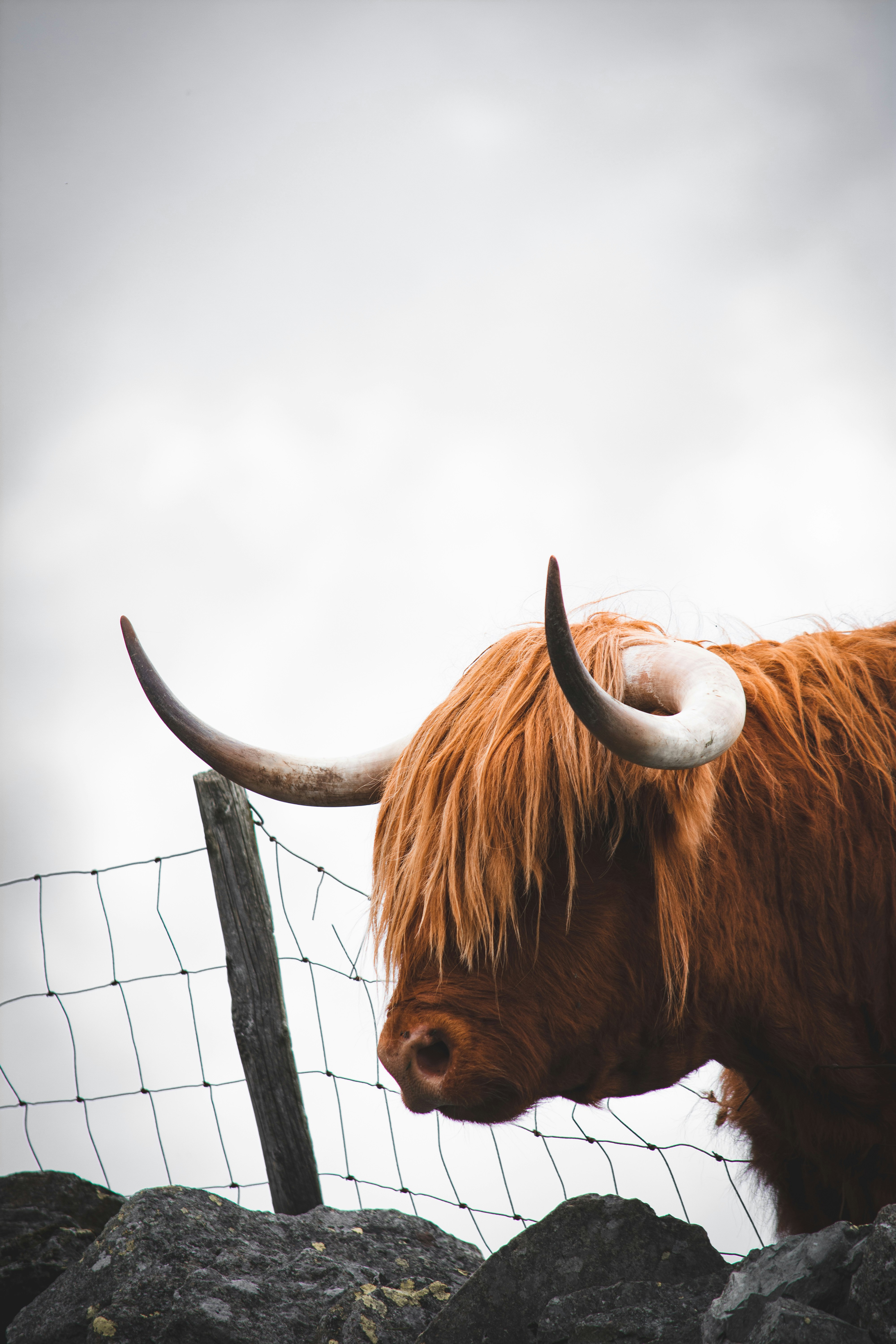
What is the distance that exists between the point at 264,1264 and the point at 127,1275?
274 mm

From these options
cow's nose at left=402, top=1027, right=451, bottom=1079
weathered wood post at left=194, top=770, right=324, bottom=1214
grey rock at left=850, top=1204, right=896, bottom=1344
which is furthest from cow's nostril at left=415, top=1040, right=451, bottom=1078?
weathered wood post at left=194, top=770, right=324, bottom=1214

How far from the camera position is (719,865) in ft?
5.78

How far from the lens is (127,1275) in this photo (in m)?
1.91

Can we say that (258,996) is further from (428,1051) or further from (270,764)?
(428,1051)

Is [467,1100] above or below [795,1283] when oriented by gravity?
above

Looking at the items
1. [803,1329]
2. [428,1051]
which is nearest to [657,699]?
[428,1051]

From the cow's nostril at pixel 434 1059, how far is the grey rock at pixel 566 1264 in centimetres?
42

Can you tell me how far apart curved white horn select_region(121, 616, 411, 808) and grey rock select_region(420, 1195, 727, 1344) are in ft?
2.92

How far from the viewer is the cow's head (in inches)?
64.0

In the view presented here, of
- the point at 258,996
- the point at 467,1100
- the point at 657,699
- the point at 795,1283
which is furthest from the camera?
the point at 258,996

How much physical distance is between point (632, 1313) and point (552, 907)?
0.61m

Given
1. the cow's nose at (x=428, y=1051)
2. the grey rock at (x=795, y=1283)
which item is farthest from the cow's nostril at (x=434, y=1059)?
the grey rock at (x=795, y=1283)

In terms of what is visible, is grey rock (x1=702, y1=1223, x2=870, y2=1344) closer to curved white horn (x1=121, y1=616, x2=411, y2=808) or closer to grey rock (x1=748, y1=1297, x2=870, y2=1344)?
grey rock (x1=748, y1=1297, x2=870, y2=1344)

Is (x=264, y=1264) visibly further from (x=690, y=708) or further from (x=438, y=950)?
(x=690, y=708)
